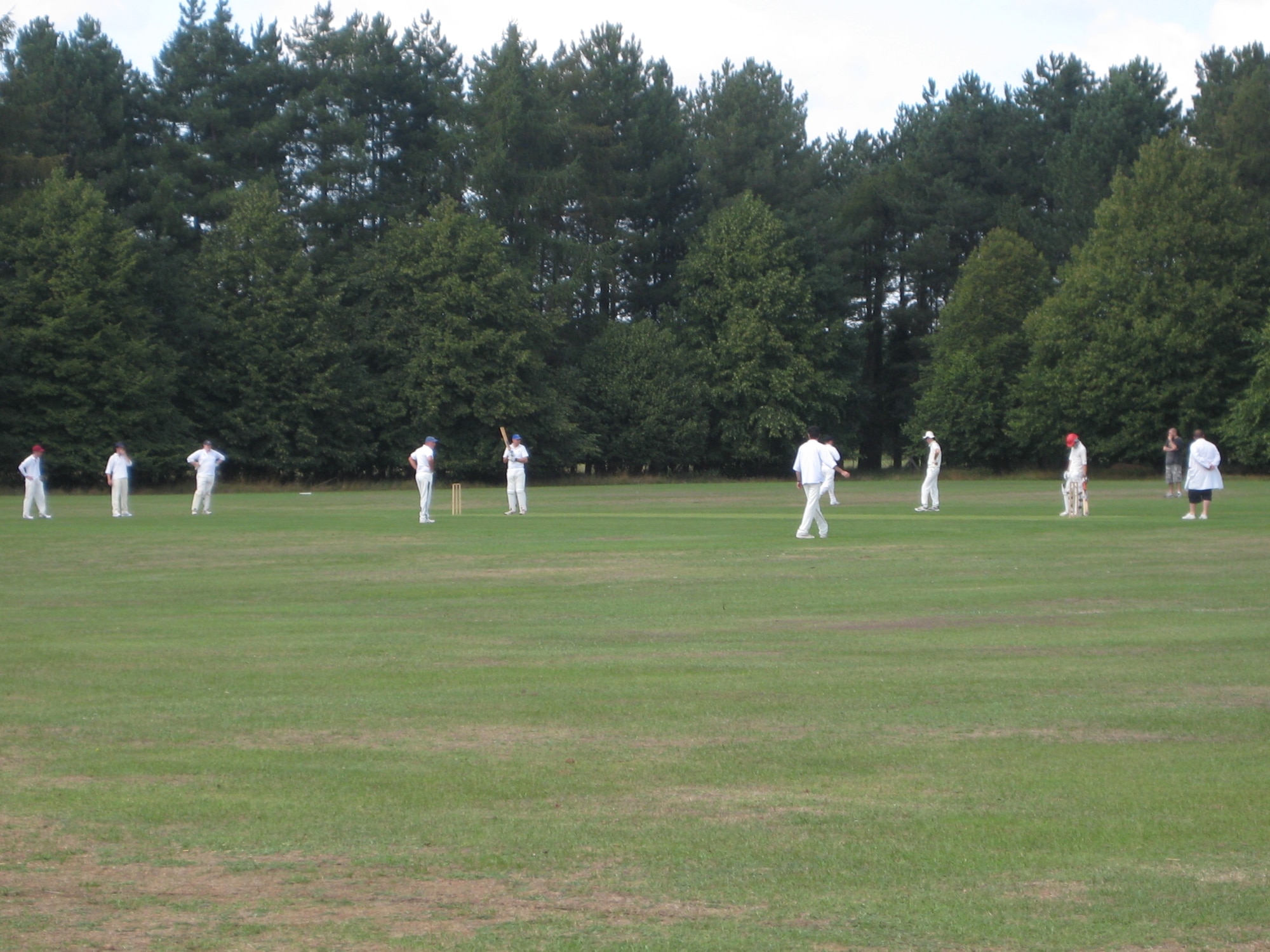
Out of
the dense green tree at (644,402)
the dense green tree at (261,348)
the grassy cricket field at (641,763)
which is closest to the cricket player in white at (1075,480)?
the grassy cricket field at (641,763)

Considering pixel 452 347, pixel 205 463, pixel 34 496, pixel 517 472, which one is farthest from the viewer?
pixel 452 347

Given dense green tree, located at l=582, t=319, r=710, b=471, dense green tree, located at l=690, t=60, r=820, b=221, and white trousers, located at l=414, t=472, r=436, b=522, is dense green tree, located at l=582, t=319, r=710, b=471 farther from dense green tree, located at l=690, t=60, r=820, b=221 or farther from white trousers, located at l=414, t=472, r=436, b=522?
white trousers, located at l=414, t=472, r=436, b=522

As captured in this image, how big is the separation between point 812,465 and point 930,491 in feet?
38.5

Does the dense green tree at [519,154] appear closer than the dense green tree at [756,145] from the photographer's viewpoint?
Yes

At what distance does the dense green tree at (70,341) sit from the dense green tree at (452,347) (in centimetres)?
1273

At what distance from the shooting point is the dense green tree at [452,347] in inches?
2817

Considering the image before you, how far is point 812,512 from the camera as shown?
88.6 feet

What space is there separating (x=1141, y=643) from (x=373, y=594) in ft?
30.4

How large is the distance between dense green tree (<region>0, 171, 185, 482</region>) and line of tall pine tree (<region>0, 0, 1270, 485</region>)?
0.15 m

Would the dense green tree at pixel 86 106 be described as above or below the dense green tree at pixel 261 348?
above

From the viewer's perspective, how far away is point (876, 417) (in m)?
94.2

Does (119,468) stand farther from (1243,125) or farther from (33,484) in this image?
(1243,125)

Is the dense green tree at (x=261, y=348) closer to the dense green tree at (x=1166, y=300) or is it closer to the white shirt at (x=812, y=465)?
the dense green tree at (x=1166, y=300)

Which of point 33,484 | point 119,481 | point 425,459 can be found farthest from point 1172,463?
point 33,484
